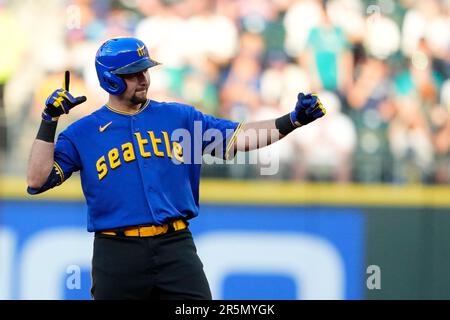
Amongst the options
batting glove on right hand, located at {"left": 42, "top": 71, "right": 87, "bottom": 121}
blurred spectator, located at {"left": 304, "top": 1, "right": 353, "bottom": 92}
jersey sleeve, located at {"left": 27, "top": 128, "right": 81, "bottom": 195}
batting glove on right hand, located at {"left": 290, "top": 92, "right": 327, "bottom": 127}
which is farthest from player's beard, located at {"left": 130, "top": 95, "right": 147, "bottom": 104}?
blurred spectator, located at {"left": 304, "top": 1, "right": 353, "bottom": 92}

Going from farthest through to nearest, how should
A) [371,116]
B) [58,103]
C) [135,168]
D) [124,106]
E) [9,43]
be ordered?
1. [9,43]
2. [371,116]
3. [124,106]
4. [135,168]
5. [58,103]

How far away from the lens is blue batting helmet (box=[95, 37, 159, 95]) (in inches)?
196

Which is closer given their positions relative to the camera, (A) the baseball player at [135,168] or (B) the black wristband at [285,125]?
(A) the baseball player at [135,168]

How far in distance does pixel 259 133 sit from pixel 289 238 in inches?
124

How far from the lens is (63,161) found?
16.5 ft

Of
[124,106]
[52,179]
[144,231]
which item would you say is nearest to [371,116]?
[124,106]

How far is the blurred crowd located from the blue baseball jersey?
3059mm

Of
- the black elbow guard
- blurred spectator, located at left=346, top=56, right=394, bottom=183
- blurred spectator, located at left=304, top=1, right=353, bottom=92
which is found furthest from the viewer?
blurred spectator, located at left=304, top=1, right=353, bottom=92

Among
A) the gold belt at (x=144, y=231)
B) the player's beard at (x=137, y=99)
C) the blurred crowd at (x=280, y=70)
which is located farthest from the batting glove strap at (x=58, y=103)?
the blurred crowd at (x=280, y=70)

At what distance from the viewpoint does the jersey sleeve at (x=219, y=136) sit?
516 cm

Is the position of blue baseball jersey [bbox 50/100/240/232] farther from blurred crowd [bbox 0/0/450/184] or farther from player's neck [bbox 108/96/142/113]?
blurred crowd [bbox 0/0/450/184]

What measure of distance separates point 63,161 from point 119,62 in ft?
1.98

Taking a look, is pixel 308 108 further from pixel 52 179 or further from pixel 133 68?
pixel 52 179

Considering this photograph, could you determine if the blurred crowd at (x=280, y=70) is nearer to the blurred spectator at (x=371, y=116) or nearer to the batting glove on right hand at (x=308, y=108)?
the blurred spectator at (x=371, y=116)
